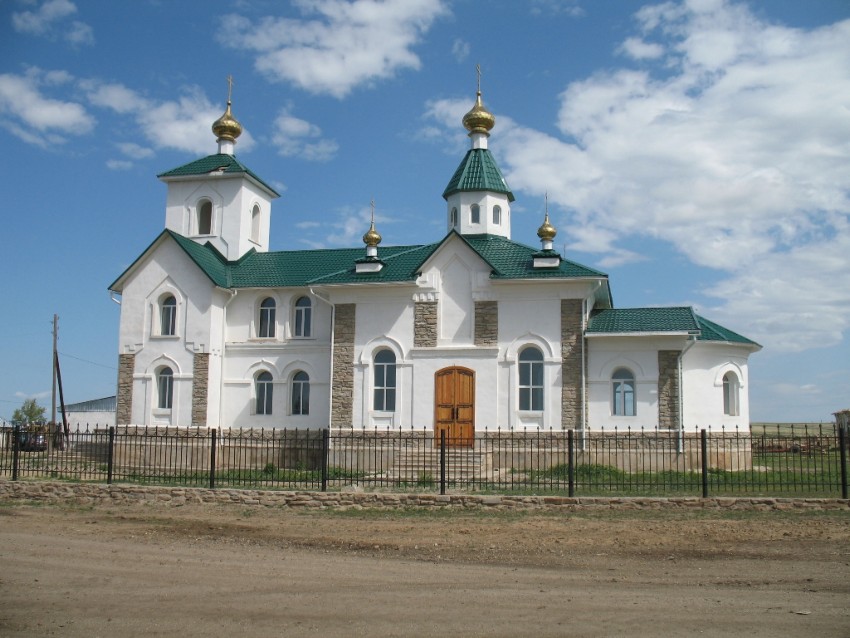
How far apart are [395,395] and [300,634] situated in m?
15.0

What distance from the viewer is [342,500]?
14.5 meters

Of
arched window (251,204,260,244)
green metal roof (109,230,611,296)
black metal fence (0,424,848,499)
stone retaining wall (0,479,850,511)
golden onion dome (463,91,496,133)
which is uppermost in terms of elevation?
golden onion dome (463,91,496,133)

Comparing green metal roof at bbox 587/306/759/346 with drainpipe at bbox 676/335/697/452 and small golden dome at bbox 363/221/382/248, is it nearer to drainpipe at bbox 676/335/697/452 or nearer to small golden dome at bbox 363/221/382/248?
drainpipe at bbox 676/335/697/452

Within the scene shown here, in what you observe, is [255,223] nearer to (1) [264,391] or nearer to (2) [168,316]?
(2) [168,316]

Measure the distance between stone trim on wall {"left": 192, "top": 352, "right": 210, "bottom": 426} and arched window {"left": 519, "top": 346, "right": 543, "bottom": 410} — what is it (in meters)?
9.12

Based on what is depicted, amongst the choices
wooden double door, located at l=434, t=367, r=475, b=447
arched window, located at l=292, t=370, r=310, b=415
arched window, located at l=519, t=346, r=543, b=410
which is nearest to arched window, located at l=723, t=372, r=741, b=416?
arched window, located at l=519, t=346, r=543, b=410

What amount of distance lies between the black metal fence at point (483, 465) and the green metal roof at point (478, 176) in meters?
8.08

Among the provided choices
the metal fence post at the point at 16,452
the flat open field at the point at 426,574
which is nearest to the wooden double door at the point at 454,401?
the flat open field at the point at 426,574

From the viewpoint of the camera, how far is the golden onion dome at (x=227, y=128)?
2739cm

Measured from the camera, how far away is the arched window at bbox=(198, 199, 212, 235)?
2650cm

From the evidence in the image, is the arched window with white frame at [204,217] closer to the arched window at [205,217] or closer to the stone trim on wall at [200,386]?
the arched window at [205,217]

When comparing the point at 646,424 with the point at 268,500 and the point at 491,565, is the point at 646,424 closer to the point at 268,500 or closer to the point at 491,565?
the point at 268,500

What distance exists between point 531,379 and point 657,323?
351 centimetres

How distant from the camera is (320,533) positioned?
1192 centimetres
